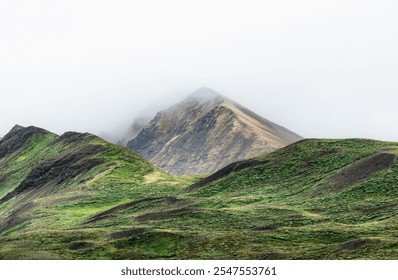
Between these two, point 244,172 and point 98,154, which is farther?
point 98,154

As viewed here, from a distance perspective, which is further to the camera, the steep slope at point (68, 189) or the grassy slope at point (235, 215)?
the steep slope at point (68, 189)

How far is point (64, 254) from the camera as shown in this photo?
2766 inches

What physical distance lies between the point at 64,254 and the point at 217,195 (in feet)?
173

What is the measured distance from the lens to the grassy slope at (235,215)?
217ft

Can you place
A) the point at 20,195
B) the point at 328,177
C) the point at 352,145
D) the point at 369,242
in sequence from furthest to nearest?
the point at 20,195
the point at 352,145
the point at 328,177
the point at 369,242

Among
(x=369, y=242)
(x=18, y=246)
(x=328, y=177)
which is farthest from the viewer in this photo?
(x=328, y=177)

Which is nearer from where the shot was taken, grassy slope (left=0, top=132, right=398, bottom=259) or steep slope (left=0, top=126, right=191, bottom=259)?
grassy slope (left=0, top=132, right=398, bottom=259)

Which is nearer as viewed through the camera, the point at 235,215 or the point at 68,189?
the point at 235,215

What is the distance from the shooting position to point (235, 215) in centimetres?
8694

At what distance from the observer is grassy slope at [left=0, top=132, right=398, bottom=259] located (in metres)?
66.0

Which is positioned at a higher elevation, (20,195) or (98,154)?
(98,154)

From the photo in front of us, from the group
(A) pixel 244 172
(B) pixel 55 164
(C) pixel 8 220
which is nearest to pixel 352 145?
(A) pixel 244 172

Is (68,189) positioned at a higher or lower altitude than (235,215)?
lower

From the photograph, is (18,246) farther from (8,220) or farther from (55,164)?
(55,164)
